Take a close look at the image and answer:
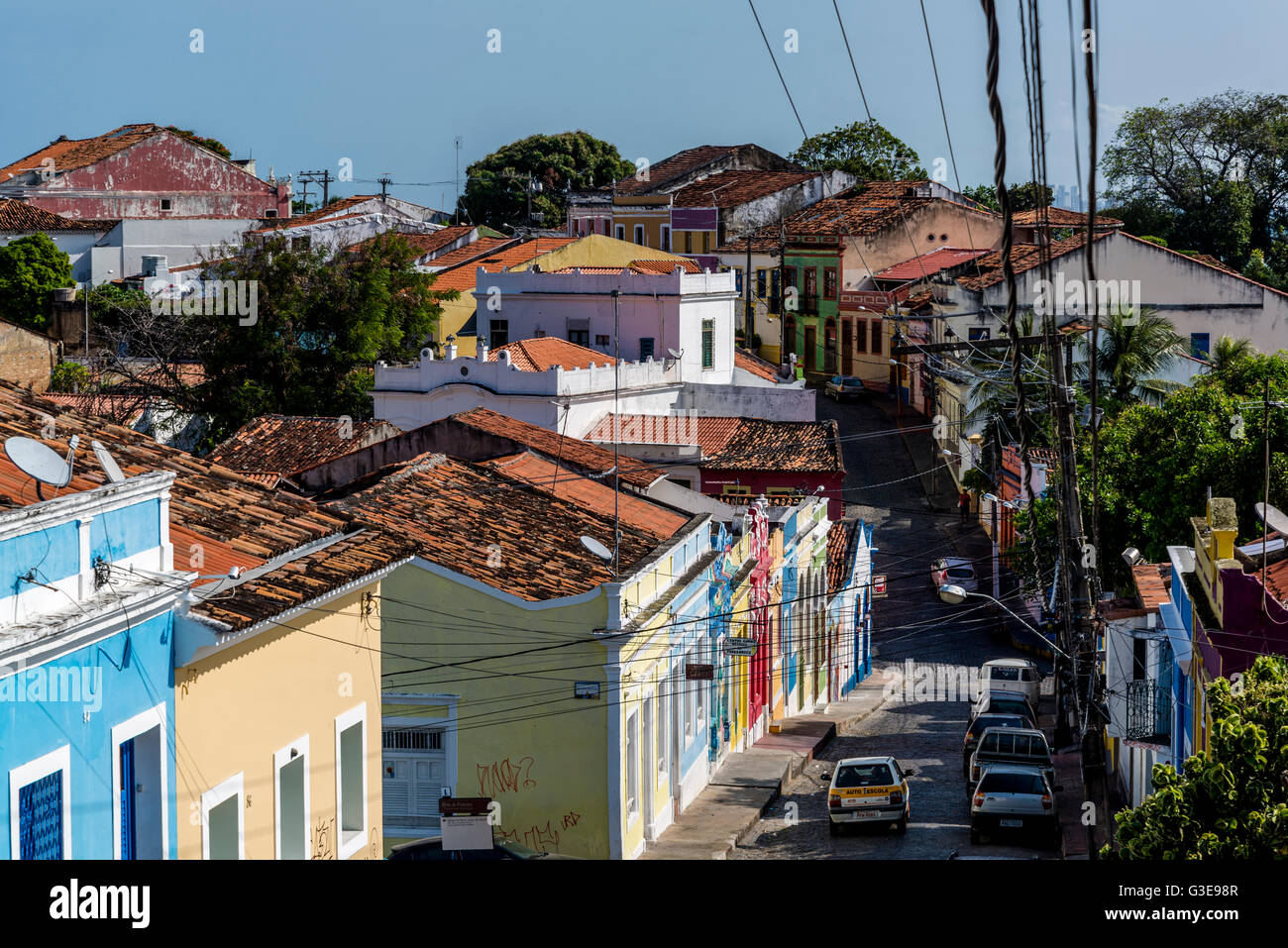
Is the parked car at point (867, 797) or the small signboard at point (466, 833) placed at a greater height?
the small signboard at point (466, 833)

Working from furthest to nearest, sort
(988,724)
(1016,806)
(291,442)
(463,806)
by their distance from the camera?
(291,442), (988,724), (1016,806), (463,806)

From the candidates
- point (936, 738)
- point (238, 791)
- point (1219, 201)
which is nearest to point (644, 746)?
point (238, 791)

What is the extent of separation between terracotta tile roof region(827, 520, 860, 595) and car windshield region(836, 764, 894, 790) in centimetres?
1116

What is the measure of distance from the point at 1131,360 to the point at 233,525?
3028cm

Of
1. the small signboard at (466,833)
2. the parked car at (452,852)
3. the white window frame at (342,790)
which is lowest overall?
the parked car at (452,852)

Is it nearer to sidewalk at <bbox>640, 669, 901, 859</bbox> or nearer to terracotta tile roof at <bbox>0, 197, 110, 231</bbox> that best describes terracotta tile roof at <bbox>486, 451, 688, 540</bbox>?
sidewalk at <bbox>640, 669, 901, 859</bbox>

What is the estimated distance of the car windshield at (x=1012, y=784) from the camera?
22547mm

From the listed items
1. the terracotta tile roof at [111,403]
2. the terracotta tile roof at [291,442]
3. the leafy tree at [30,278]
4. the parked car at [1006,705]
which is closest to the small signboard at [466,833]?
the parked car at [1006,705]

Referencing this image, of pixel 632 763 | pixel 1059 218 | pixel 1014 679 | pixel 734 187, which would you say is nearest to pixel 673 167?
pixel 734 187

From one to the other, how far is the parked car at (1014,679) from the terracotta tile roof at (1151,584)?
6913mm

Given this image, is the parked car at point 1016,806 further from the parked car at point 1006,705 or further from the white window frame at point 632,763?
the parked car at point 1006,705

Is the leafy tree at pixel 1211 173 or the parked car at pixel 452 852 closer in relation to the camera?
the parked car at pixel 452 852

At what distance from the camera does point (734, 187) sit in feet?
245

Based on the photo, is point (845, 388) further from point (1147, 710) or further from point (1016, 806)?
point (1147, 710)
